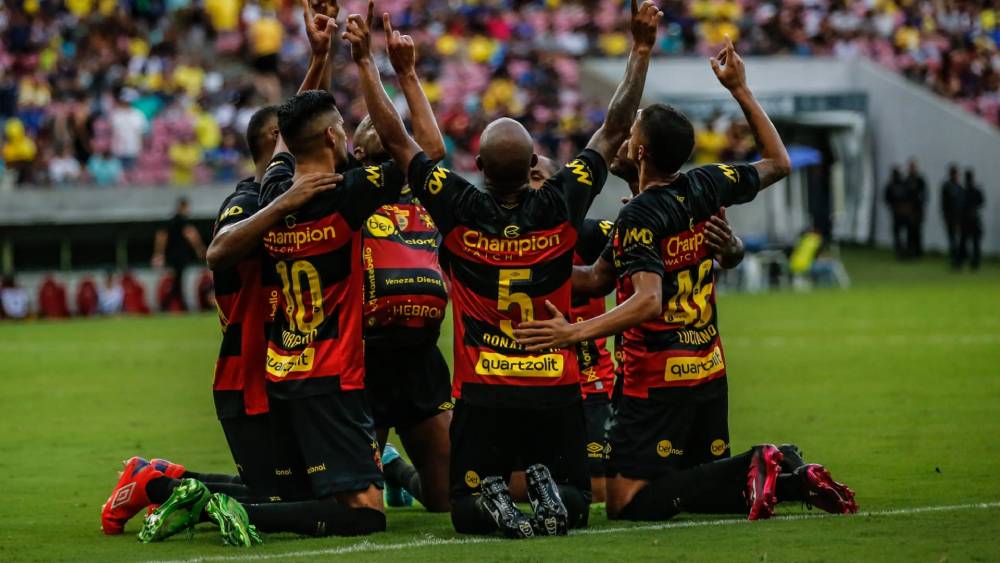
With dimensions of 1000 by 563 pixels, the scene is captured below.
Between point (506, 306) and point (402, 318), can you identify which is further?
point (402, 318)

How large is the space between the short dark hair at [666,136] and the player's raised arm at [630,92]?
0.77ft

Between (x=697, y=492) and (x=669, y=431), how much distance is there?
367 millimetres

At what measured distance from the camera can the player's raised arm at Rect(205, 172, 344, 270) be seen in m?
7.94

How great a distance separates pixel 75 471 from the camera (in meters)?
11.5

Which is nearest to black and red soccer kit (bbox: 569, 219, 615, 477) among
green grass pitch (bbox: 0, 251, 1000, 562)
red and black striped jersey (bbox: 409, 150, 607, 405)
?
green grass pitch (bbox: 0, 251, 1000, 562)

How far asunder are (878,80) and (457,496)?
33987mm

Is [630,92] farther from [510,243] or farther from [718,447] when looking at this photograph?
[718,447]

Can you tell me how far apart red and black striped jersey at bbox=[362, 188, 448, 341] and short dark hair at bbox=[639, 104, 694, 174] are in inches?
60.3

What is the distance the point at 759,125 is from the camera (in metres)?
8.78

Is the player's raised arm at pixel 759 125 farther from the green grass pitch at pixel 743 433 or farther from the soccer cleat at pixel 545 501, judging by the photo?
the soccer cleat at pixel 545 501

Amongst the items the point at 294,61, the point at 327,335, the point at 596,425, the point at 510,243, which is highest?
the point at 510,243

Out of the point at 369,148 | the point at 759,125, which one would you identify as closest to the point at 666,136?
the point at 759,125

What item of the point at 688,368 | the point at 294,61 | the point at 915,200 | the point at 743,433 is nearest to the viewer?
the point at 688,368

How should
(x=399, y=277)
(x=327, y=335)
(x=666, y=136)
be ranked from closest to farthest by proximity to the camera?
(x=327, y=335) < (x=666, y=136) < (x=399, y=277)
